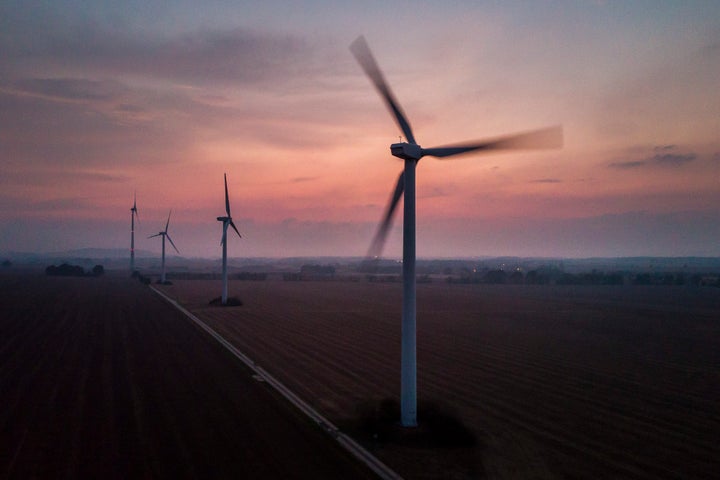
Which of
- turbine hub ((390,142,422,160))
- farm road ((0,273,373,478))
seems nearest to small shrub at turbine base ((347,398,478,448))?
farm road ((0,273,373,478))

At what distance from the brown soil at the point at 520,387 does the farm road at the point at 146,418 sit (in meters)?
1.84

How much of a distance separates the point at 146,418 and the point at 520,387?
13.6 m

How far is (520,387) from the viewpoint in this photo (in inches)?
899

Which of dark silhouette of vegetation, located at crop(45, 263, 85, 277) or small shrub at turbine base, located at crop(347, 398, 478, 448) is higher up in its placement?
dark silhouette of vegetation, located at crop(45, 263, 85, 277)

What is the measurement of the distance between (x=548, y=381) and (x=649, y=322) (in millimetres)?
30819

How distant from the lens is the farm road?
13664 mm

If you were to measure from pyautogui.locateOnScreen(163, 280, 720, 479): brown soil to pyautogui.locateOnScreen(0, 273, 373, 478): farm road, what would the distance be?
184 cm

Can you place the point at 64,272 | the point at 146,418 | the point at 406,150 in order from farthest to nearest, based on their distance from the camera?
the point at 64,272, the point at 146,418, the point at 406,150

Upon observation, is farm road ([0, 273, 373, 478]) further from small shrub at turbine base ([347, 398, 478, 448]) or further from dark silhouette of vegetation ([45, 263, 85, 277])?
dark silhouette of vegetation ([45, 263, 85, 277])

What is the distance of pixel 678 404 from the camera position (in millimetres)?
20547

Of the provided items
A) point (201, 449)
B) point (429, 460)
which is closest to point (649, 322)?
point (429, 460)

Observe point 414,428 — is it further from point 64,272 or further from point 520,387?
point 64,272

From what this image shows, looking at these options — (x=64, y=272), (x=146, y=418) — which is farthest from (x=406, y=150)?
(x=64, y=272)

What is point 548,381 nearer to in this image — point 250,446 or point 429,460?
point 429,460
